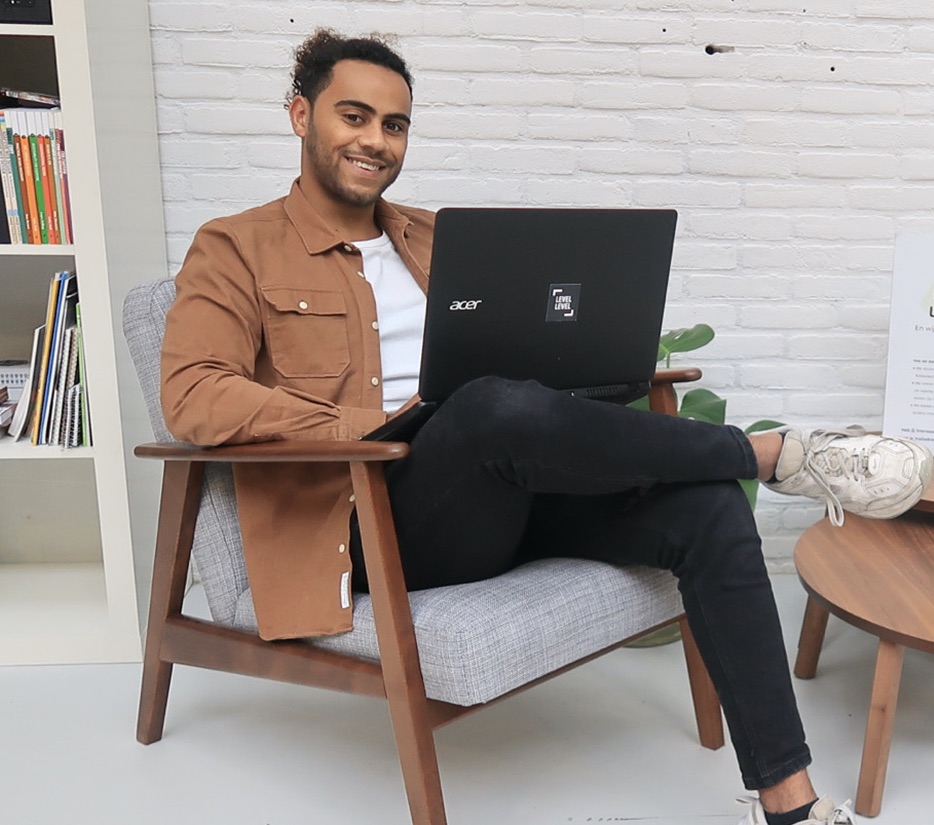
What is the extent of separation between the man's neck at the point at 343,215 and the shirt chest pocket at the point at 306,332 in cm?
17

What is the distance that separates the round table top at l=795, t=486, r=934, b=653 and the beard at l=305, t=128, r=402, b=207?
1.03 m

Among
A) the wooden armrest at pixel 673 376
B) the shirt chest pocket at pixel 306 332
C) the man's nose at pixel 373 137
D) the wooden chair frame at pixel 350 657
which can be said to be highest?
the man's nose at pixel 373 137

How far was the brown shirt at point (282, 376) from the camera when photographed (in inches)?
59.4

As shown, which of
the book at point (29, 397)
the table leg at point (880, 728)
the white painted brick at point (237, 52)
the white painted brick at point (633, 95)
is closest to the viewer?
the table leg at point (880, 728)

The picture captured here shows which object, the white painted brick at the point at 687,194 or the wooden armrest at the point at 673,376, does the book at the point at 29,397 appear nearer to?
the wooden armrest at the point at 673,376

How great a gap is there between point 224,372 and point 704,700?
100 cm

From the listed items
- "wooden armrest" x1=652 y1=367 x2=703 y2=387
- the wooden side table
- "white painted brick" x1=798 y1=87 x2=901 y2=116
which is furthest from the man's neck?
"white painted brick" x1=798 y1=87 x2=901 y2=116

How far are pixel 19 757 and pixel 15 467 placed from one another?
3.01 ft

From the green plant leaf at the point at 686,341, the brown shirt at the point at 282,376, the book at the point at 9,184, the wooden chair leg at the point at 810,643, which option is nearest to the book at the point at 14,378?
the book at the point at 9,184

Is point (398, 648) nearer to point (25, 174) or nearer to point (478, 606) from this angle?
point (478, 606)

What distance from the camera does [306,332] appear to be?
168 centimetres

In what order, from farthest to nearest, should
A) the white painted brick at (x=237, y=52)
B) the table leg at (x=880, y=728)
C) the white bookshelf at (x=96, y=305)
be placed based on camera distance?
1. the white painted brick at (x=237, y=52)
2. the white bookshelf at (x=96, y=305)
3. the table leg at (x=880, y=728)

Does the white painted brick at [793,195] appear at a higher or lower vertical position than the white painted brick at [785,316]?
higher

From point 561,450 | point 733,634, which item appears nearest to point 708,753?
point 733,634
